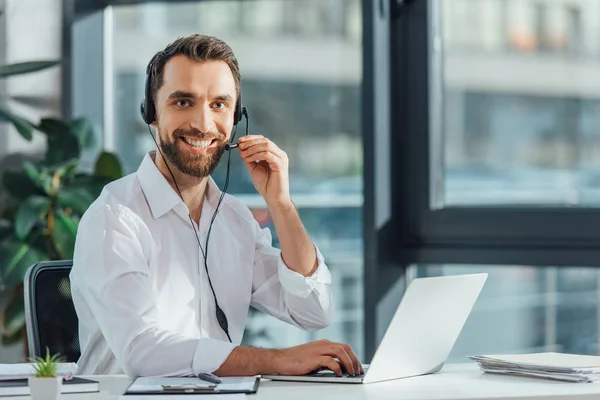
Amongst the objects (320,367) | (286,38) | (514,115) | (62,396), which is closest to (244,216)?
(320,367)

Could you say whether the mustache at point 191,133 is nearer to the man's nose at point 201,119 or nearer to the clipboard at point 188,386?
the man's nose at point 201,119

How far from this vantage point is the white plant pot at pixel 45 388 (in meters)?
1.48

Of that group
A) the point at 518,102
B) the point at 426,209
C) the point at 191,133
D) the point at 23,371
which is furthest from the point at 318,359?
the point at 518,102

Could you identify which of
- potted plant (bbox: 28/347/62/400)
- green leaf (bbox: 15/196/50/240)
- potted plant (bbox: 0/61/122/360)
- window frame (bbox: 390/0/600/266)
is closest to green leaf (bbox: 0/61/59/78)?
potted plant (bbox: 0/61/122/360)

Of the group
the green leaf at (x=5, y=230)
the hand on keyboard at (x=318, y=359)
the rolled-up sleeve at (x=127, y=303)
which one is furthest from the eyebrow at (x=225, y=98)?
the green leaf at (x=5, y=230)

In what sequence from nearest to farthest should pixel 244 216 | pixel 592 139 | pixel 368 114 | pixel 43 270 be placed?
pixel 43 270, pixel 244 216, pixel 592 139, pixel 368 114

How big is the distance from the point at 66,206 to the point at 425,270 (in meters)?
1.32

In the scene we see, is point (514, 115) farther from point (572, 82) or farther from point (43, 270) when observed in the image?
point (43, 270)

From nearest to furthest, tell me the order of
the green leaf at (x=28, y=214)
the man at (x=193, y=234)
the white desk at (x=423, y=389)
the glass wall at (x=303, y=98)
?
1. the white desk at (x=423, y=389)
2. the man at (x=193, y=234)
3. the green leaf at (x=28, y=214)
4. the glass wall at (x=303, y=98)

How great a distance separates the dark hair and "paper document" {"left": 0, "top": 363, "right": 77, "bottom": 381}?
2.34ft

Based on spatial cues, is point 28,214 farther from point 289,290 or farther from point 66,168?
point 289,290

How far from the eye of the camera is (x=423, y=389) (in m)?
1.67

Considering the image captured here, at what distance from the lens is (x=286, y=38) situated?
3.89m

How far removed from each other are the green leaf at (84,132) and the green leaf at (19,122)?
17cm
